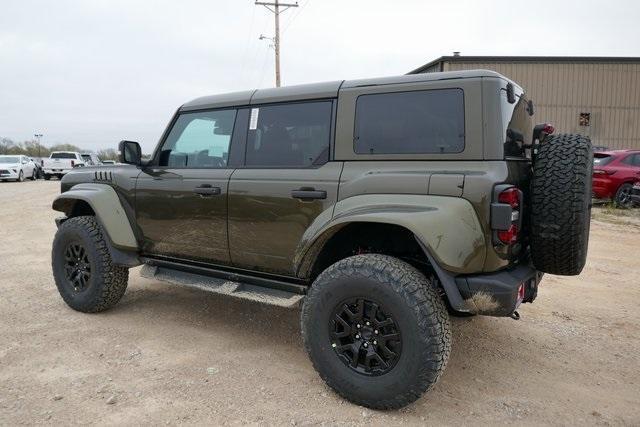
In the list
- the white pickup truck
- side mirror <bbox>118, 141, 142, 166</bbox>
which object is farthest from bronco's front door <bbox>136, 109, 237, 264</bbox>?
the white pickup truck

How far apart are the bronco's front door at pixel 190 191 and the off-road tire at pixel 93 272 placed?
373mm

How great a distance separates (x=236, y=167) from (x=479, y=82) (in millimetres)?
1795

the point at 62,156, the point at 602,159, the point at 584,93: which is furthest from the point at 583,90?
the point at 62,156

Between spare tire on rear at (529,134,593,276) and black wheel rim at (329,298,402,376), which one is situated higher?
spare tire on rear at (529,134,593,276)

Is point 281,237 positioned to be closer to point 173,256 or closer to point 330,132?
point 330,132

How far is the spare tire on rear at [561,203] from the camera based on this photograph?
2711 mm

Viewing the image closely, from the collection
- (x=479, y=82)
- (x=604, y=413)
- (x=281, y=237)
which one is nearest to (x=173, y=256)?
(x=281, y=237)

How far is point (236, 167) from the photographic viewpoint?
3650mm

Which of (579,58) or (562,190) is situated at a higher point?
(579,58)

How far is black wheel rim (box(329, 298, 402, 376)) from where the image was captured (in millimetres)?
2771

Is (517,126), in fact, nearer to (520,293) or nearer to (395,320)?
(520,293)

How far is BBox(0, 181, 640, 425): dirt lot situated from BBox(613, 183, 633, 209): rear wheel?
22.6 feet

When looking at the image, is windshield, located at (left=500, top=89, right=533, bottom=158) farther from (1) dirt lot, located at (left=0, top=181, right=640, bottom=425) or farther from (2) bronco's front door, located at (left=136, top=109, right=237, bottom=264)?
(2) bronco's front door, located at (left=136, top=109, right=237, bottom=264)

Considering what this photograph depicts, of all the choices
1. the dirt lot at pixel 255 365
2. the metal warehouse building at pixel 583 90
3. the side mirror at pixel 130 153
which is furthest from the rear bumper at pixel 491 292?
the metal warehouse building at pixel 583 90
